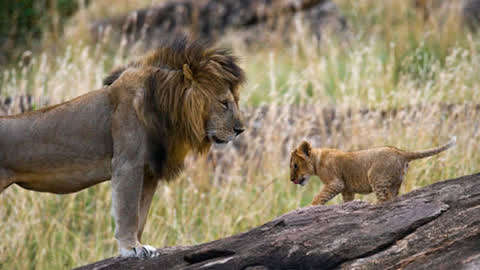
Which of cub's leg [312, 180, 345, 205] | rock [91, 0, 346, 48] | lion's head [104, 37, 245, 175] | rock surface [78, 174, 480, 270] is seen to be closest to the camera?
rock surface [78, 174, 480, 270]

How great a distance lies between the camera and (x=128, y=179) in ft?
14.3

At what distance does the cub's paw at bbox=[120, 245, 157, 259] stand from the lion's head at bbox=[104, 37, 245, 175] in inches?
23.4

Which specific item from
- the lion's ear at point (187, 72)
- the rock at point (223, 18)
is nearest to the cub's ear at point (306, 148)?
the lion's ear at point (187, 72)

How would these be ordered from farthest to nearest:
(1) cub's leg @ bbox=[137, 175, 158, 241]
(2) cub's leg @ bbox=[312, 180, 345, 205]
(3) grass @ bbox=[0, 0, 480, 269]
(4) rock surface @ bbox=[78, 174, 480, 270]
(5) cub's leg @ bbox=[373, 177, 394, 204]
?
1. (3) grass @ bbox=[0, 0, 480, 269]
2. (1) cub's leg @ bbox=[137, 175, 158, 241]
3. (2) cub's leg @ bbox=[312, 180, 345, 205]
4. (5) cub's leg @ bbox=[373, 177, 394, 204]
5. (4) rock surface @ bbox=[78, 174, 480, 270]

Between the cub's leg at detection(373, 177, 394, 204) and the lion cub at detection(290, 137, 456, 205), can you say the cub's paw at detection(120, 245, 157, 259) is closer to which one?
the lion cub at detection(290, 137, 456, 205)

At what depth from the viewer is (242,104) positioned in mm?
9086

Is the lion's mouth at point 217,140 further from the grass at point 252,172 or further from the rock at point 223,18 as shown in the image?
the rock at point 223,18

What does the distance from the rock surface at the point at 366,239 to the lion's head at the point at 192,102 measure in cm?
67

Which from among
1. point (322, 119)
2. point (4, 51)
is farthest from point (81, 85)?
point (4, 51)

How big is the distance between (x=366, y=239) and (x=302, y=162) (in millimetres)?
1250

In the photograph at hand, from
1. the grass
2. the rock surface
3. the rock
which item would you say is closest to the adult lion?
the rock surface

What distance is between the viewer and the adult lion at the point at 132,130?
4402 millimetres

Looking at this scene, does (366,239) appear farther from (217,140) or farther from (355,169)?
(217,140)

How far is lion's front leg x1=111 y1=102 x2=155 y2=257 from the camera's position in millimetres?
4348
